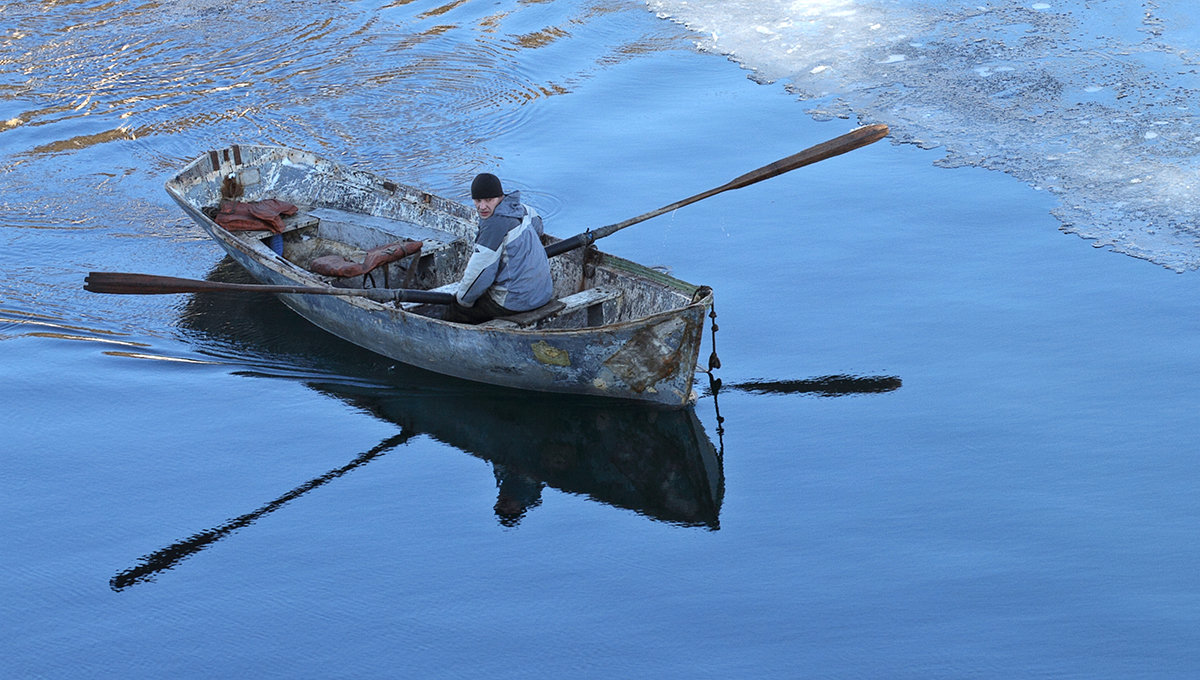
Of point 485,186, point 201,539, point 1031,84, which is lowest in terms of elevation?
point 201,539

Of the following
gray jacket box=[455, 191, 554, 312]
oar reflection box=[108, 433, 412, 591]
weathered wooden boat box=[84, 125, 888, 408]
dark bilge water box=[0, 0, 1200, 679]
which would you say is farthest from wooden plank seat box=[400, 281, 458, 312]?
oar reflection box=[108, 433, 412, 591]

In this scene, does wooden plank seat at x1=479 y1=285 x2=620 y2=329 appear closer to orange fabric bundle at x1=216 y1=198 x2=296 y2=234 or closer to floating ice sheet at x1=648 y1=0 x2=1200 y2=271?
orange fabric bundle at x1=216 y1=198 x2=296 y2=234

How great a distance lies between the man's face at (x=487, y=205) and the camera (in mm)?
7664

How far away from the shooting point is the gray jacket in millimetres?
7758

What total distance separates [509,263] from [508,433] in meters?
1.15

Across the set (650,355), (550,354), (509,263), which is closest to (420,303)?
(509,263)

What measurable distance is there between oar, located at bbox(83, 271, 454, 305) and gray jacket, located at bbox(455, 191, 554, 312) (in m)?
0.27

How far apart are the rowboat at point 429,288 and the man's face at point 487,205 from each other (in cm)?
75

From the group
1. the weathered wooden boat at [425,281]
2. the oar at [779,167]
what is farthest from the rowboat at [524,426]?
the oar at [779,167]

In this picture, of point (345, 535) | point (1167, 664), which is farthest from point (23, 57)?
point (1167, 664)

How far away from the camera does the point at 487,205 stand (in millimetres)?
7699

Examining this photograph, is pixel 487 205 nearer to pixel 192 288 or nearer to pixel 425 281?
pixel 425 281

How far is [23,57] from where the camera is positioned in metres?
15.3

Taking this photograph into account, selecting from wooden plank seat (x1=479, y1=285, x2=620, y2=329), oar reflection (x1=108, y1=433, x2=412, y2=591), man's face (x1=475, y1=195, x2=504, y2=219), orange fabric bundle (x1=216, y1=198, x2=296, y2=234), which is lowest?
oar reflection (x1=108, y1=433, x2=412, y2=591)
